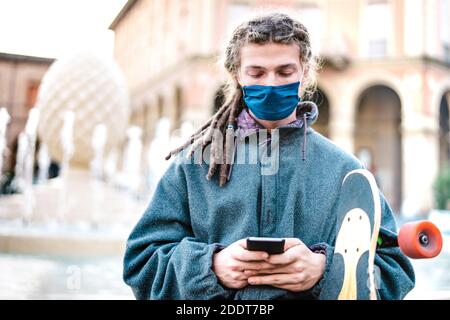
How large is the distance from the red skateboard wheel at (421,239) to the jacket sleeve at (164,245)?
0.34 m

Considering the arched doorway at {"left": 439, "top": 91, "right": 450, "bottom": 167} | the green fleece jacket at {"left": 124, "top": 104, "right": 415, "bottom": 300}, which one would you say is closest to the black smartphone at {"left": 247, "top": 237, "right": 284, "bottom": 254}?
the green fleece jacket at {"left": 124, "top": 104, "right": 415, "bottom": 300}

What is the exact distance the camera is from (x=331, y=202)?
86 centimetres

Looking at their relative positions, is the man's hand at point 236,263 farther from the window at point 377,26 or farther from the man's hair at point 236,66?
the window at point 377,26

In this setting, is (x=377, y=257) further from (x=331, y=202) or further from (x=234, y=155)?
(x=234, y=155)

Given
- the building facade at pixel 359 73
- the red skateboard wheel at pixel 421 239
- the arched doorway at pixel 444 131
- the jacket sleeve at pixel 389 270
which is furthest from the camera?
the arched doorway at pixel 444 131

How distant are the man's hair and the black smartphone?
7.0 inches

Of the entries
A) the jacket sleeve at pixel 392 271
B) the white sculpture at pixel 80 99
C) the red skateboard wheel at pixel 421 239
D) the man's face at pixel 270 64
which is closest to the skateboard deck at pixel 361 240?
the red skateboard wheel at pixel 421 239

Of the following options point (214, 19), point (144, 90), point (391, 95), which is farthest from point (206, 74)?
point (391, 95)

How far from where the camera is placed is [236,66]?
92 cm

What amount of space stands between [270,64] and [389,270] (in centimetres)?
42

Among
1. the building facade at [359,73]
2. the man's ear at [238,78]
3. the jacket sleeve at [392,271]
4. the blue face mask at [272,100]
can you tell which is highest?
the building facade at [359,73]

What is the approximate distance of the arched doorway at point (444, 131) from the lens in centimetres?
1040

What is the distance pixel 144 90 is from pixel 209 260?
14.5 meters

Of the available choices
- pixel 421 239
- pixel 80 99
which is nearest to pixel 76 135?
pixel 80 99
